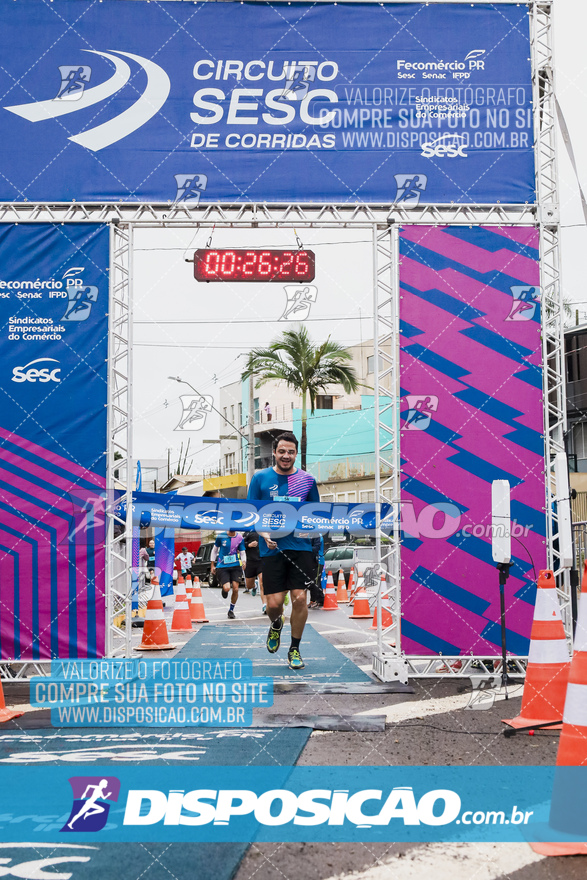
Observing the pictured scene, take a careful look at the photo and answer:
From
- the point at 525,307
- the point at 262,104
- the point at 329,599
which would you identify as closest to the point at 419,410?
the point at 525,307

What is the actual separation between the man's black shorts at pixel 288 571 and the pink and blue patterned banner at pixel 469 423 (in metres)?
0.95

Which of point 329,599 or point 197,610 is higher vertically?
point 197,610

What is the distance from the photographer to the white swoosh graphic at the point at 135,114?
29.6 feet

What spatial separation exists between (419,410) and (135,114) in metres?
4.19

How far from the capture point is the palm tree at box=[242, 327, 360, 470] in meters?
30.1

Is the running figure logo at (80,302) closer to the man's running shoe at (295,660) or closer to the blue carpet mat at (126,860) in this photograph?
the man's running shoe at (295,660)

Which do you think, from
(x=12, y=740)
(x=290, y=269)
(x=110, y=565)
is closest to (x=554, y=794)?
(x=12, y=740)

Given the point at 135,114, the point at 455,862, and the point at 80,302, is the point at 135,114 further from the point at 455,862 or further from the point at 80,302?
the point at 455,862

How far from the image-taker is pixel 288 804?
4.30 meters

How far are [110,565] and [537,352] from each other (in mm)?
4751

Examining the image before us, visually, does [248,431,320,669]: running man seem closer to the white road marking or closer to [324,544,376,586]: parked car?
the white road marking

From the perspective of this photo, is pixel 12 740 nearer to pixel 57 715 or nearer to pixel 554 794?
pixel 57 715

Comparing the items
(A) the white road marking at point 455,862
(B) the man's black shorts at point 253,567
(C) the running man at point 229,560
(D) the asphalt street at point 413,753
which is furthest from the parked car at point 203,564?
(A) the white road marking at point 455,862

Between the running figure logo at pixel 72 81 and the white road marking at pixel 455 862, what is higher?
the running figure logo at pixel 72 81
